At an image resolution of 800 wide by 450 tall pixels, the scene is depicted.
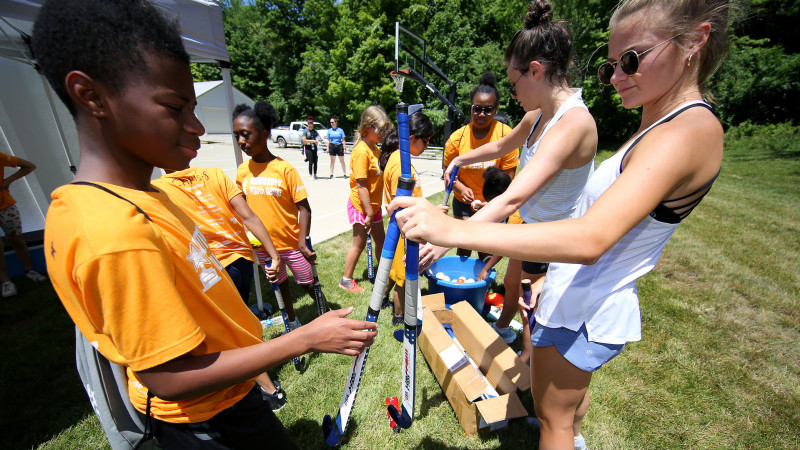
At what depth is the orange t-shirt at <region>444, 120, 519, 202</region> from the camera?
154 inches

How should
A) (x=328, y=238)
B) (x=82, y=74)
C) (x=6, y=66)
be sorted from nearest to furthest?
(x=82, y=74)
(x=6, y=66)
(x=328, y=238)

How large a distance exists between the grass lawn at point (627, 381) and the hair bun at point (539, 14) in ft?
9.51

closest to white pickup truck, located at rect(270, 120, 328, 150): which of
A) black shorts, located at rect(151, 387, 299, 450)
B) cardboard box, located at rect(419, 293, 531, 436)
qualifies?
cardboard box, located at rect(419, 293, 531, 436)

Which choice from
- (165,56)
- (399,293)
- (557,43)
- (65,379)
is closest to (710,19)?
(557,43)

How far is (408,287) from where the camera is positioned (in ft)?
5.36

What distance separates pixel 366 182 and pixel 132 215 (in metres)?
3.18

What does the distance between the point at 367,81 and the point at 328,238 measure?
21493mm

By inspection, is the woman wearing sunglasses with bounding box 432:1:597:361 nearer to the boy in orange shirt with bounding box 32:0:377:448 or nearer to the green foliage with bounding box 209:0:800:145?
the boy in orange shirt with bounding box 32:0:377:448

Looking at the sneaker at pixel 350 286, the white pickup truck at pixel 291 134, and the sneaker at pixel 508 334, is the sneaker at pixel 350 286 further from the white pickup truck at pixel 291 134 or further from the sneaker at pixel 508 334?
the white pickup truck at pixel 291 134

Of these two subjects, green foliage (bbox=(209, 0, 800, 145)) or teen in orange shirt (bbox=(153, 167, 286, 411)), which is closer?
teen in orange shirt (bbox=(153, 167, 286, 411))

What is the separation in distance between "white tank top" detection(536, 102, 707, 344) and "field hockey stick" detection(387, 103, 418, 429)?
26.0 inches

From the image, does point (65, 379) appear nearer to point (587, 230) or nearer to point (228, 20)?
point (587, 230)

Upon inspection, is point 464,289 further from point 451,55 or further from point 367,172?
point 451,55

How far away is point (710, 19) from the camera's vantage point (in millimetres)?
1042
